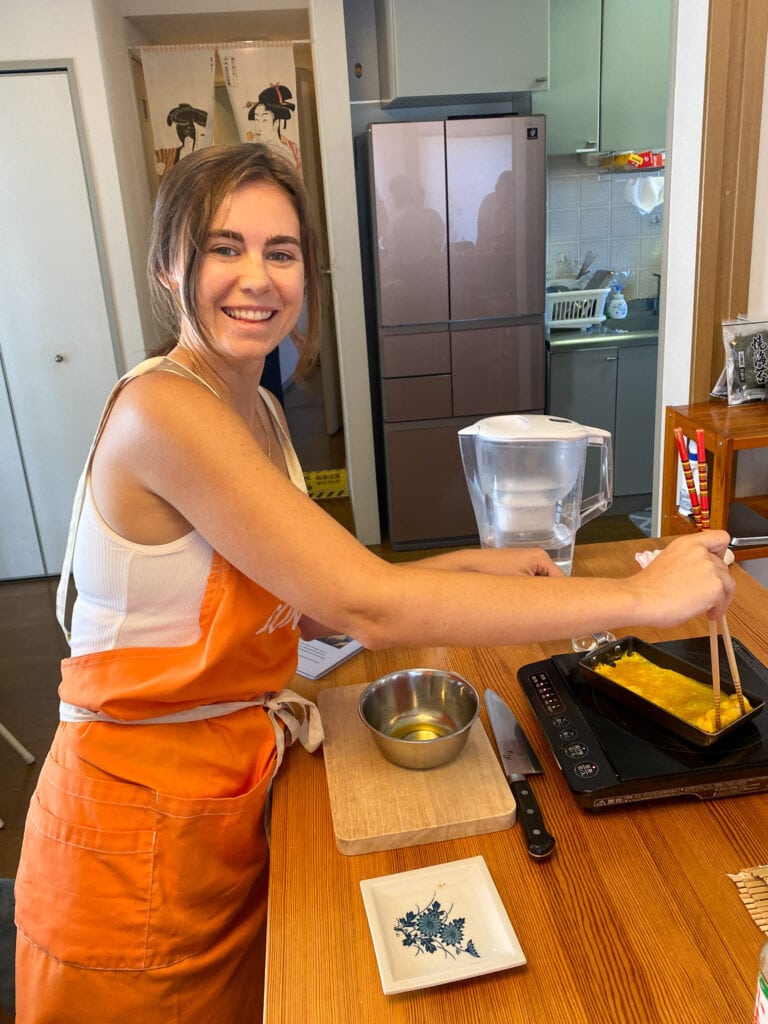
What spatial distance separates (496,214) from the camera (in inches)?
131

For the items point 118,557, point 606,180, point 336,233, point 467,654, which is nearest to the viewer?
point 118,557

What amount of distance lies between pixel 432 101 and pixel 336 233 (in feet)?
2.38

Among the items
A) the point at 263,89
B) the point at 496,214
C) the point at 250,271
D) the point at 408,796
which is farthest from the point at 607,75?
the point at 408,796

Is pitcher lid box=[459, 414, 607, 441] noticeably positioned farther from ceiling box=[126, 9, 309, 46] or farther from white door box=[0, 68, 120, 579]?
ceiling box=[126, 9, 309, 46]

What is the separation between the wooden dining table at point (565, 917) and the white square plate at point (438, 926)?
17 millimetres

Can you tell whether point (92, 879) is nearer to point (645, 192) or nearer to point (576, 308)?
point (576, 308)

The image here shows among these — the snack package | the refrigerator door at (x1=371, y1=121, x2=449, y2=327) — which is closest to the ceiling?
the refrigerator door at (x1=371, y1=121, x2=449, y2=327)

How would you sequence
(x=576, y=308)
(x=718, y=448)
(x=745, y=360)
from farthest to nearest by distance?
(x=576, y=308), (x=745, y=360), (x=718, y=448)

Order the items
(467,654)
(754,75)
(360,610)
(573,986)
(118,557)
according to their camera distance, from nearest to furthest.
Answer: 1. (573,986)
2. (360,610)
3. (118,557)
4. (467,654)
5. (754,75)

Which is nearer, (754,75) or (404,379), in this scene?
(754,75)

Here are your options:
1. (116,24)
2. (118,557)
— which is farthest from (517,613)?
(116,24)

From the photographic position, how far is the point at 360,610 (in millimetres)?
854

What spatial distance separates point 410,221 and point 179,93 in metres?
1.37

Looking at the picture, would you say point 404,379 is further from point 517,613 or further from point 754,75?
point 517,613
